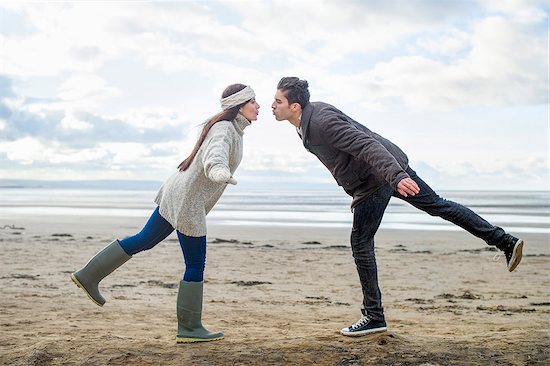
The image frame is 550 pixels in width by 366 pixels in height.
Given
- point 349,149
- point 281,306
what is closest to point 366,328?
point 349,149

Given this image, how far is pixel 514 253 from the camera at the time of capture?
15.0 feet

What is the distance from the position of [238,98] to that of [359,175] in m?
0.98

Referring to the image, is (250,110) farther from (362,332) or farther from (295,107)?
(362,332)

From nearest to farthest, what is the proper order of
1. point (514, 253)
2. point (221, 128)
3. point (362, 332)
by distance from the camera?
point (221, 128) < point (514, 253) < point (362, 332)

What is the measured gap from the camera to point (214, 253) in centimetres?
1184

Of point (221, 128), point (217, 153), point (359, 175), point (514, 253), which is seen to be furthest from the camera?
point (514, 253)

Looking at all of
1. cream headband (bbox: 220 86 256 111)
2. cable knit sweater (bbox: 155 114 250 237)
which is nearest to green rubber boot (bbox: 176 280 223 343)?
cable knit sweater (bbox: 155 114 250 237)

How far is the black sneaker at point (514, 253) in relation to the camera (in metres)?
4.55

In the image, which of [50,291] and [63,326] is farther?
[50,291]

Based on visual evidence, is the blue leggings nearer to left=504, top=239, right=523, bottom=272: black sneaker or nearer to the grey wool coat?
the grey wool coat

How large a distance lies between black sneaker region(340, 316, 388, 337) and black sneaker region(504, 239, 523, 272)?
1.01 metres

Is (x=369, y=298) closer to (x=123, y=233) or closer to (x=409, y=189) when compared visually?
(x=409, y=189)

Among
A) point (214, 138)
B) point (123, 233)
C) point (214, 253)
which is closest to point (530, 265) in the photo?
point (214, 253)

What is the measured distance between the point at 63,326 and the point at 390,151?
3.28 meters
